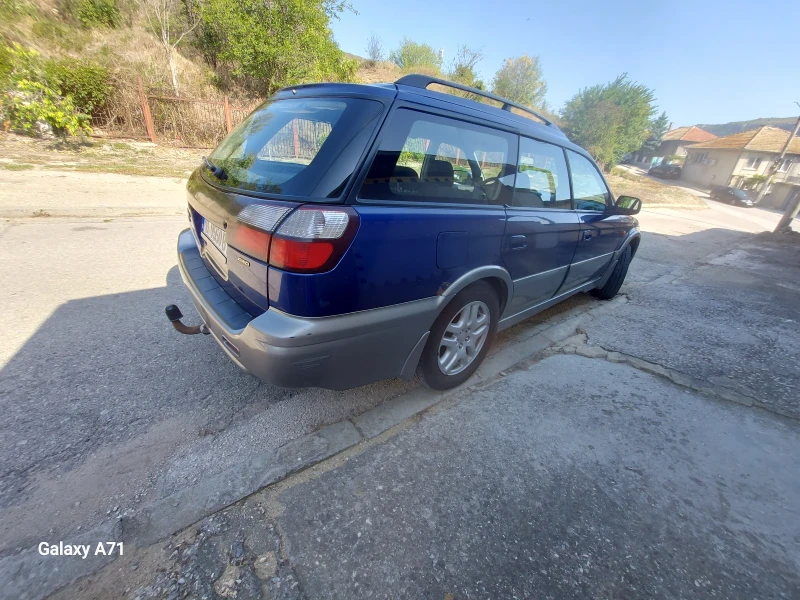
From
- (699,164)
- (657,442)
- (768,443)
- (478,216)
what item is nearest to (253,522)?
(478,216)

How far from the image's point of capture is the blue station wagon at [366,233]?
4.92 feet

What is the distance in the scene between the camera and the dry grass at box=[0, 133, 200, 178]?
7770mm

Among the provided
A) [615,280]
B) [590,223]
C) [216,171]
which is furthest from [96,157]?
[615,280]

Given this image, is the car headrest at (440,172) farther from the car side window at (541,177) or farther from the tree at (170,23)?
the tree at (170,23)

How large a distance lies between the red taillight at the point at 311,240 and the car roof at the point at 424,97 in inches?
27.2

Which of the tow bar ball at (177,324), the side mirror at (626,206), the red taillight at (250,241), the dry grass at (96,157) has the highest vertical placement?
the side mirror at (626,206)

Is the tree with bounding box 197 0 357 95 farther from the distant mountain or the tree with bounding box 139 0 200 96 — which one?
the distant mountain

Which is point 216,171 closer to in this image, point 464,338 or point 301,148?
point 301,148

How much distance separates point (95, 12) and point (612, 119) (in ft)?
134

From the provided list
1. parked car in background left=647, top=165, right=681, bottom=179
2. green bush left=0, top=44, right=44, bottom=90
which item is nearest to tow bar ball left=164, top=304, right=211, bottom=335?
green bush left=0, top=44, right=44, bottom=90

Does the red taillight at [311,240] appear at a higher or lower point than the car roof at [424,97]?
lower

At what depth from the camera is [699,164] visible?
3966 centimetres

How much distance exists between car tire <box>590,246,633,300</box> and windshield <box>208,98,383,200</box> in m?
3.77

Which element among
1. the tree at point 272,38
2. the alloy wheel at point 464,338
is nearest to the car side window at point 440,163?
the alloy wheel at point 464,338
